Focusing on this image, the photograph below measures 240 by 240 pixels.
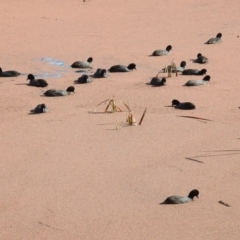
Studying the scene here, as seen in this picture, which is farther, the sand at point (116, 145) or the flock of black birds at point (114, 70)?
the flock of black birds at point (114, 70)

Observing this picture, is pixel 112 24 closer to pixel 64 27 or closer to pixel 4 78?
pixel 64 27

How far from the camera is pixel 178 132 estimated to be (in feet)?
25.7

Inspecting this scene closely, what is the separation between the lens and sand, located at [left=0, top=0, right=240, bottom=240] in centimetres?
565

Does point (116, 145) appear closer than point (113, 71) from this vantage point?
Yes

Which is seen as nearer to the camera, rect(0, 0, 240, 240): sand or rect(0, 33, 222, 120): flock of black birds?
rect(0, 0, 240, 240): sand

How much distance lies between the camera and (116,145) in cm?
745

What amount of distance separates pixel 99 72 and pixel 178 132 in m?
2.79

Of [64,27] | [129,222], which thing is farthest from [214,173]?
[64,27]

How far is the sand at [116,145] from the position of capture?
18.5 feet

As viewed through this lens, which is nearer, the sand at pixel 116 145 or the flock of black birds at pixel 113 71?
the sand at pixel 116 145

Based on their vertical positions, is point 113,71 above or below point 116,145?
above

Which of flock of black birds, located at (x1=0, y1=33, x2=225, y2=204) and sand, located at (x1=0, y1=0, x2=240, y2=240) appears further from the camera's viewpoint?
flock of black birds, located at (x1=0, y1=33, x2=225, y2=204)

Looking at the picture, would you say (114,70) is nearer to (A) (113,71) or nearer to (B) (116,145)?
(A) (113,71)

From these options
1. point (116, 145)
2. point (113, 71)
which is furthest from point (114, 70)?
point (116, 145)
